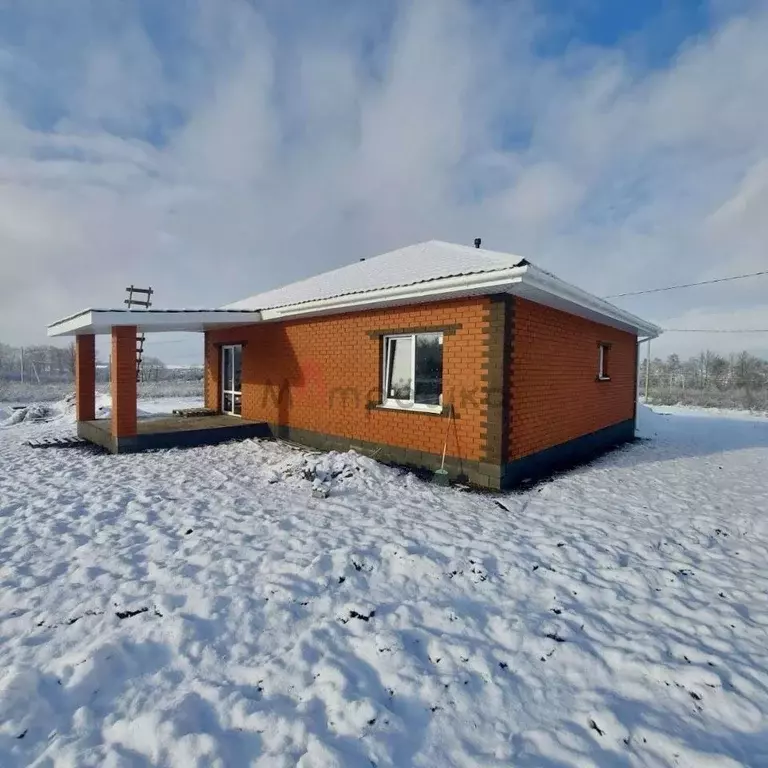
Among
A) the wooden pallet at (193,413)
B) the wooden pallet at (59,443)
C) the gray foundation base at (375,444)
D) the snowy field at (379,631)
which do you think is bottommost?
the snowy field at (379,631)

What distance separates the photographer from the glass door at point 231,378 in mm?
11561

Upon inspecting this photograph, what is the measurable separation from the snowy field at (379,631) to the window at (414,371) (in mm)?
2137

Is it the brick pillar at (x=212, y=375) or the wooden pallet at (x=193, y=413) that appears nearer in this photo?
the wooden pallet at (x=193, y=413)

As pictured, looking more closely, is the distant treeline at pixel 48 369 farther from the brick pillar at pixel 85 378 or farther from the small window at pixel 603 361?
the small window at pixel 603 361

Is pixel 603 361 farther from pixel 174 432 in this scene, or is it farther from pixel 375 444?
pixel 174 432

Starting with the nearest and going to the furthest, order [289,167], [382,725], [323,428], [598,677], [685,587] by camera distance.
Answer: [382,725] < [598,677] < [685,587] < [323,428] < [289,167]

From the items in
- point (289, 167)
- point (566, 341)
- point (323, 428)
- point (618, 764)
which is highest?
point (289, 167)

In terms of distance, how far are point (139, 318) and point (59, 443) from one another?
11.6 ft

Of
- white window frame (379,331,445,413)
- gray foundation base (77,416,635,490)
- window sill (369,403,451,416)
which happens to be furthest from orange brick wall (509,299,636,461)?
white window frame (379,331,445,413)

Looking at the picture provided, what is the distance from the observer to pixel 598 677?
8.31 feet

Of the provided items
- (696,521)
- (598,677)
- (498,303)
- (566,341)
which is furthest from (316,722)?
(566,341)

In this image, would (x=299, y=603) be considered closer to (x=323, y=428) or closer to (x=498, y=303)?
(x=498, y=303)

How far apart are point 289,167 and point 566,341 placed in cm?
848

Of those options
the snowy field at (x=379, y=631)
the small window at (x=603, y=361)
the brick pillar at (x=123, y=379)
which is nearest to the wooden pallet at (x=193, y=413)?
the brick pillar at (x=123, y=379)
